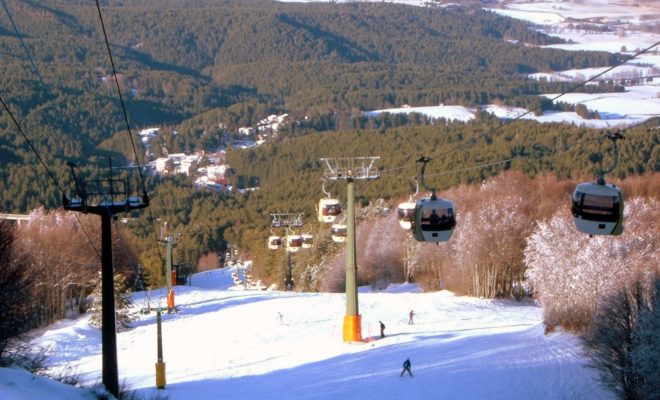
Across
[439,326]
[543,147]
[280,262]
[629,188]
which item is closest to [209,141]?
[543,147]

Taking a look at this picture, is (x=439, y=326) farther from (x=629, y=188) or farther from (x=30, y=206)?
(x=30, y=206)

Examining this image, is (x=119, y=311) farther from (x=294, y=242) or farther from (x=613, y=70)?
(x=613, y=70)

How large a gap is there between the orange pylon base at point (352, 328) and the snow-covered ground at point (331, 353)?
12.2 inches

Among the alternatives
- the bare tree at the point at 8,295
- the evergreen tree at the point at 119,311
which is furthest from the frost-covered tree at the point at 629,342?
the evergreen tree at the point at 119,311

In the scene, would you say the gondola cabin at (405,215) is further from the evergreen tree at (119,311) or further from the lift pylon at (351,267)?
the evergreen tree at (119,311)

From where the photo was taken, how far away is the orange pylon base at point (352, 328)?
85.4 feet

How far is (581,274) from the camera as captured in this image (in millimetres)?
27031

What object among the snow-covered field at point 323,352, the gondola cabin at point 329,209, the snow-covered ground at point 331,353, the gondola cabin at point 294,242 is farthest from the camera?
the gondola cabin at point 294,242

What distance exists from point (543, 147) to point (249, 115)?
10345 centimetres

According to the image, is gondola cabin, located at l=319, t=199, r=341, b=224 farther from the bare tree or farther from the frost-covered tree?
the bare tree

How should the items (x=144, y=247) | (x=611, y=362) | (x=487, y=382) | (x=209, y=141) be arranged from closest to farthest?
1. (x=611, y=362)
2. (x=487, y=382)
3. (x=144, y=247)
4. (x=209, y=141)

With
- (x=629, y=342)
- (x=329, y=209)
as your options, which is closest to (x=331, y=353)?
(x=329, y=209)

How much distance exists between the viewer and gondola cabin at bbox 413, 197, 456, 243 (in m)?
11.4

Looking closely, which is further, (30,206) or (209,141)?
(209,141)
